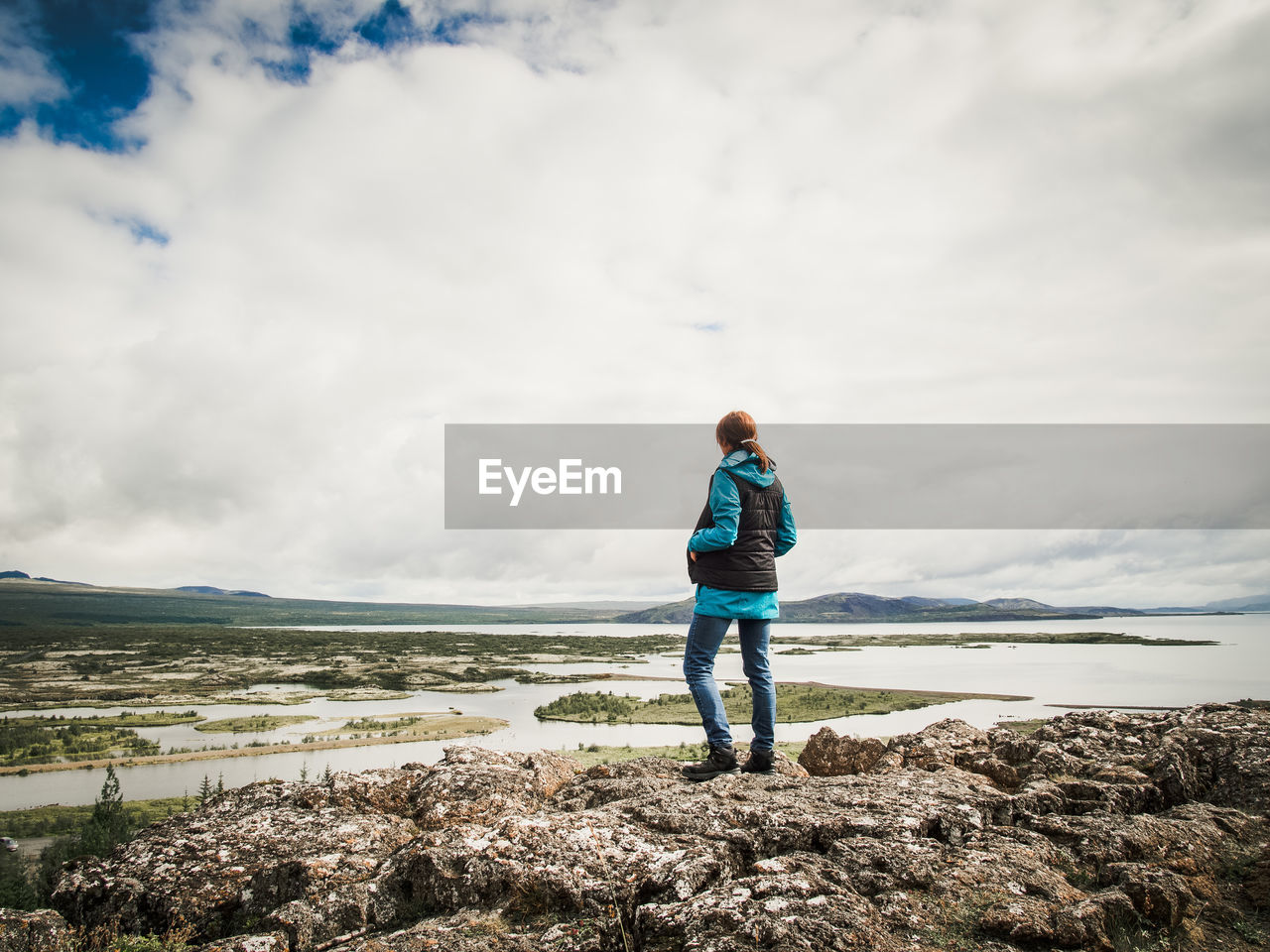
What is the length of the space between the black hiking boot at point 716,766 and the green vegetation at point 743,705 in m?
25.0

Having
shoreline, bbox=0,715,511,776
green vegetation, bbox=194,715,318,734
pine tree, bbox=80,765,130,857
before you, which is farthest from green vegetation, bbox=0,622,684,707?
pine tree, bbox=80,765,130,857

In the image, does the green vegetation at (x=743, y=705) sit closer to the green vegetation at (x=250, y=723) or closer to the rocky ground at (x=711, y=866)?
the green vegetation at (x=250, y=723)

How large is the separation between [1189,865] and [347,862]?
5.13 m

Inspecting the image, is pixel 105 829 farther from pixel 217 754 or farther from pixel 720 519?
pixel 217 754

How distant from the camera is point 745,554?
5.81 meters

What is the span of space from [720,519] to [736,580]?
556 mm

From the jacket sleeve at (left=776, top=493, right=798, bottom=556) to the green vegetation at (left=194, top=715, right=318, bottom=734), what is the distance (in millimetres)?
38286

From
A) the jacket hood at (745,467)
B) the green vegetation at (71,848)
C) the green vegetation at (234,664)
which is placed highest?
the jacket hood at (745,467)

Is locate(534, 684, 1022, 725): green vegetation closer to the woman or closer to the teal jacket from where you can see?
the woman

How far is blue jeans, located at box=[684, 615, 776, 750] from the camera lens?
19.4 feet

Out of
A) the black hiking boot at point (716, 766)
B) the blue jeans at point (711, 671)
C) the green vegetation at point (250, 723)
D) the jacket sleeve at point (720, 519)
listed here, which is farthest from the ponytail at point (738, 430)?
the green vegetation at point (250, 723)

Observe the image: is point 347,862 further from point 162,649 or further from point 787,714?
point 162,649

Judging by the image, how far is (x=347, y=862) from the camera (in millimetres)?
4398

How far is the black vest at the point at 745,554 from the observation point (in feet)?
19.0
